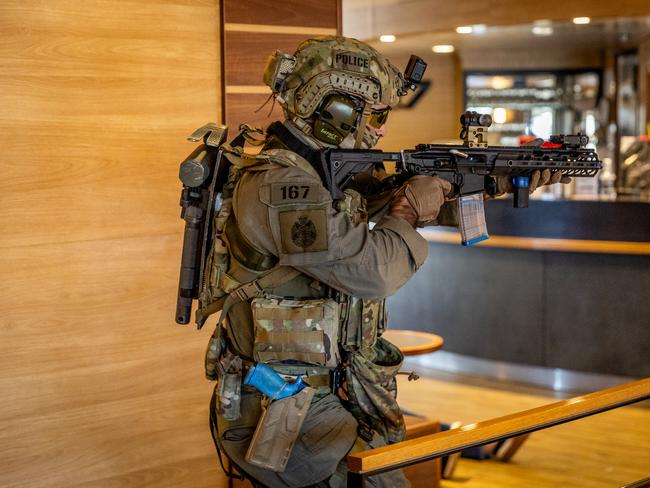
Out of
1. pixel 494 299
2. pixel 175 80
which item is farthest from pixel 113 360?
pixel 494 299

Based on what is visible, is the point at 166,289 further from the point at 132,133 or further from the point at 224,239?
the point at 224,239

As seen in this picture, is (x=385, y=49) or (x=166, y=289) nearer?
(x=166, y=289)

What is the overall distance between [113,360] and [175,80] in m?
0.96

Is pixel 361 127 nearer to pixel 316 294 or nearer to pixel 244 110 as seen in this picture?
pixel 316 294

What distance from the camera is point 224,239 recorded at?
2.18 metres

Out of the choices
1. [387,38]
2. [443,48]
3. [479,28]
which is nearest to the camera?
[479,28]

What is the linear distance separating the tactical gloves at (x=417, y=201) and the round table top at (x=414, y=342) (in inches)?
66.6

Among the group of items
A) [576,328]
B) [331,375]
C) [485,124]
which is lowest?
[576,328]

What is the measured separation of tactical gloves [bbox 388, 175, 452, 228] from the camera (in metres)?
2.18

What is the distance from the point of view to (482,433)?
1.90 meters

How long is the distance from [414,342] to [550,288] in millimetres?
1816

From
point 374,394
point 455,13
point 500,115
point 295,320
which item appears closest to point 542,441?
point 374,394

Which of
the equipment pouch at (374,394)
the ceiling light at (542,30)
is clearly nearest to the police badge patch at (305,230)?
the equipment pouch at (374,394)

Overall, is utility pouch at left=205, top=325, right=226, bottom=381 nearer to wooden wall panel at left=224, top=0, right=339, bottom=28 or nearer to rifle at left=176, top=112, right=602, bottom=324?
rifle at left=176, top=112, right=602, bottom=324
